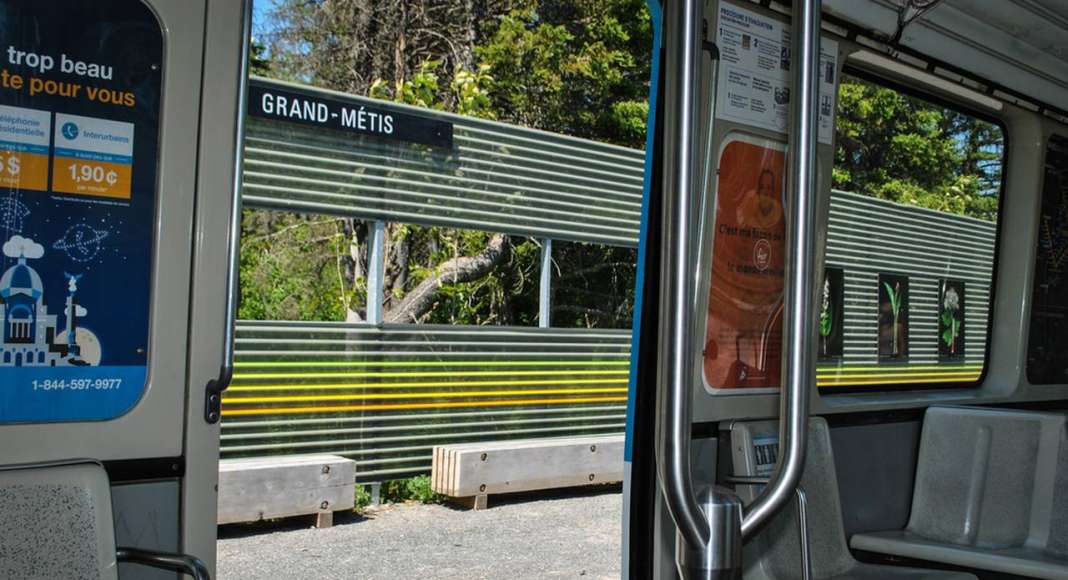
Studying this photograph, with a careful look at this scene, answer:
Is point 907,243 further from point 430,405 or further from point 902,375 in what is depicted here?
point 430,405

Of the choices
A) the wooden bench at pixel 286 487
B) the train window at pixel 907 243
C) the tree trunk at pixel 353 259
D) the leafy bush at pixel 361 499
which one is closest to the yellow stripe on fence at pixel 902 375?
the train window at pixel 907 243

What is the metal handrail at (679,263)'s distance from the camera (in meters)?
1.71

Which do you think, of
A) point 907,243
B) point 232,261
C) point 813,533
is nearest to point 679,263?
point 232,261

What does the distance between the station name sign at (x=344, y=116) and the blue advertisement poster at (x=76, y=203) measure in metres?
4.81

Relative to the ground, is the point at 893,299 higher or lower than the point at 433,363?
higher

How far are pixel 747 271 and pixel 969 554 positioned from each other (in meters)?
1.16

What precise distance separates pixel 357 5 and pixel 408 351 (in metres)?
5.43

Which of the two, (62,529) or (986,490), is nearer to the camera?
(62,529)

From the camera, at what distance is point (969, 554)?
338cm

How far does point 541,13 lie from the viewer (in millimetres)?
12492

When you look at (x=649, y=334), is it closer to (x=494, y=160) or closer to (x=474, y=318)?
(x=494, y=160)

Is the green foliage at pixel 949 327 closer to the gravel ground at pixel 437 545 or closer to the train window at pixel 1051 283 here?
the train window at pixel 1051 283

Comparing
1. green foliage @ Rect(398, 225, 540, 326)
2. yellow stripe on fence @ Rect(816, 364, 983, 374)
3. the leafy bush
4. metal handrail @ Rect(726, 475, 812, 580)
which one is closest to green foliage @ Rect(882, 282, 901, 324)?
yellow stripe on fence @ Rect(816, 364, 983, 374)

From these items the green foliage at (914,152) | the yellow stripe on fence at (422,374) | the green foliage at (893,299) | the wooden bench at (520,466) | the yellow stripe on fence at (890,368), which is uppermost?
the green foliage at (914,152)
